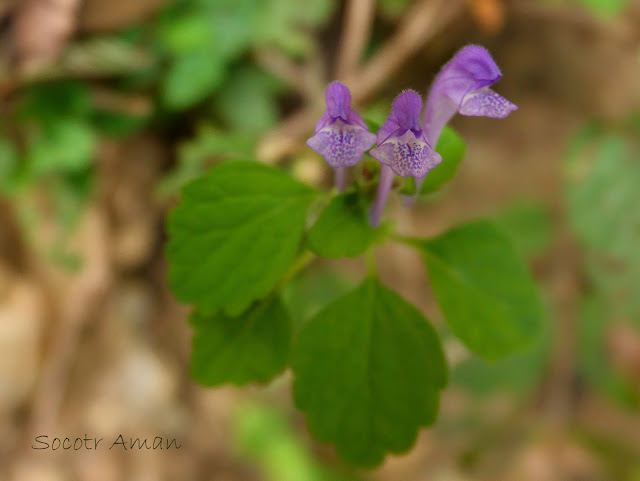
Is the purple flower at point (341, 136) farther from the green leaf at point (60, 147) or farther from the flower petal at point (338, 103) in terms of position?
the green leaf at point (60, 147)

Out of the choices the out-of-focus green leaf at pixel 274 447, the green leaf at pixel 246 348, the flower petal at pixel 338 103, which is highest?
the flower petal at pixel 338 103

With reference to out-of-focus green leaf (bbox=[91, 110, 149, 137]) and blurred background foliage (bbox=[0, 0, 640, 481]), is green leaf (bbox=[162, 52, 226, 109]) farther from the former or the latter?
out-of-focus green leaf (bbox=[91, 110, 149, 137])

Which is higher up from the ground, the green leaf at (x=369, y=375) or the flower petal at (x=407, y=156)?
the flower petal at (x=407, y=156)

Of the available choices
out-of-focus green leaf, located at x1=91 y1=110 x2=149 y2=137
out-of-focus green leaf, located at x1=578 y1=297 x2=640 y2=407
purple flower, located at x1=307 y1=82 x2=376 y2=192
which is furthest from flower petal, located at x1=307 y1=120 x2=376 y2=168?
out-of-focus green leaf, located at x1=578 y1=297 x2=640 y2=407

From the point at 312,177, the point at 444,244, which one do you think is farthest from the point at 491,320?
the point at 312,177

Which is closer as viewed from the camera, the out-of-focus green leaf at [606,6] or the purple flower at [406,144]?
the purple flower at [406,144]

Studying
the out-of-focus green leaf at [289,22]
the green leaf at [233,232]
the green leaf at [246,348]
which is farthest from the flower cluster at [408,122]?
the out-of-focus green leaf at [289,22]
